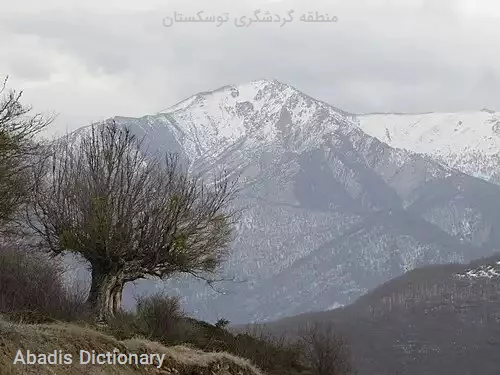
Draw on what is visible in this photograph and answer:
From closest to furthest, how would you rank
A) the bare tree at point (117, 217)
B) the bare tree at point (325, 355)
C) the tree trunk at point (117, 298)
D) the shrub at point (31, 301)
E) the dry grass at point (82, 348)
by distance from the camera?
the dry grass at point (82, 348), the shrub at point (31, 301), the bare tree at point (117, 217), the tree trunk at point (117, 298), the bare tree at point (325, 355)

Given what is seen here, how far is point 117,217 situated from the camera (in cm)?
2498

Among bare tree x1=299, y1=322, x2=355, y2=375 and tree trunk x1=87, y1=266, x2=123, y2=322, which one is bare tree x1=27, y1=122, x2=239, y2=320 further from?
bare tree x1=299, y1=322, x2=355, y2=375

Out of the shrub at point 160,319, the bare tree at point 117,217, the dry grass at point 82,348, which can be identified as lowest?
the dry grass at point 82,348

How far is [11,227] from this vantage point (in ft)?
82.7

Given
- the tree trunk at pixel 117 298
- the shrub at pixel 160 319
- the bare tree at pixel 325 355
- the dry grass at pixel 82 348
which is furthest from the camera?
the bare tree at pixel 325 355

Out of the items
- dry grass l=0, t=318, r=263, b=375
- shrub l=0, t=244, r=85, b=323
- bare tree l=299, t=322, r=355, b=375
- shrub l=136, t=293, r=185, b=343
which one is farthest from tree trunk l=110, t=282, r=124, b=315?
bare tree l=299, t=322, r=355, b=375

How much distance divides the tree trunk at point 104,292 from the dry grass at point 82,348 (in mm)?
4213

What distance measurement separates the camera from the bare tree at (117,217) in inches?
979

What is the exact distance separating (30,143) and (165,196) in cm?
583

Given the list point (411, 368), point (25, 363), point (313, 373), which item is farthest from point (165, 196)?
point (411, 368)

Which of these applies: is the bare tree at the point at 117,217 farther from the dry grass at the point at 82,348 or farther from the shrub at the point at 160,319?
the dry grass at the point at 82,348

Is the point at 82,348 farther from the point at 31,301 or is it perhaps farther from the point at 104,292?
the point at 104,292

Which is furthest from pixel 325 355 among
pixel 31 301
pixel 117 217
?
pixel 31 301

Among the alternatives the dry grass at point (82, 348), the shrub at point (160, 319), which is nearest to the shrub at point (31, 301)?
the dry grass at point (82, 348)
